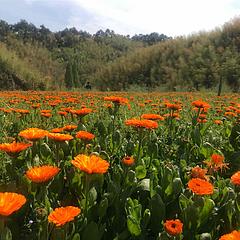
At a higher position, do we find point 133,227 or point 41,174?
point 41,174

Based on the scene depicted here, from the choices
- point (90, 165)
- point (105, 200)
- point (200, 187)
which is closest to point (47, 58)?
point (105, 200)

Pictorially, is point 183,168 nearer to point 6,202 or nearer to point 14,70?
point 6,202

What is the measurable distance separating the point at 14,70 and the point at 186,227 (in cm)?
2701

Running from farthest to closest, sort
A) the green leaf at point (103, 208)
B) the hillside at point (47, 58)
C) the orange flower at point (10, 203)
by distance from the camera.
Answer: the hillside at point (47, 58) < the green leaf at point (103, 208) < the orange flower at point (10, 203)

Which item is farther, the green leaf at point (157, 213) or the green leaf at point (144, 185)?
the green leaf at point (144, 185)

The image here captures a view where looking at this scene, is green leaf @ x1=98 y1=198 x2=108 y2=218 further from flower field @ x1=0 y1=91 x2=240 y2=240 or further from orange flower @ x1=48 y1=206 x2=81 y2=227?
orange flower @ x1=48 y1=206 x2=81 y2=227

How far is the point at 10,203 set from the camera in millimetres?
1203

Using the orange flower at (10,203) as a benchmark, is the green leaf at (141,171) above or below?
below

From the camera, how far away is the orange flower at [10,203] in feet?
3.82

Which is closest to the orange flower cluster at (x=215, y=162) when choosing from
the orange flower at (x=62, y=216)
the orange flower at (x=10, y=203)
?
the orange flower at (x=62, y=216)

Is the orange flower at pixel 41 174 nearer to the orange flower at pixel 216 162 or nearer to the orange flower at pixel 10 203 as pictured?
the orange flower at pixel 10 203

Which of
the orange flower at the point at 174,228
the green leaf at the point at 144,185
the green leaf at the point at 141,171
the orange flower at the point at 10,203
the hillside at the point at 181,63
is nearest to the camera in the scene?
the orange flower at the point at 10,203

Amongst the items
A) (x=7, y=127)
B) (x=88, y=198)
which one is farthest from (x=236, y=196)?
(x=7, y=127)

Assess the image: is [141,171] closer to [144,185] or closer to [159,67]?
[144,185]
